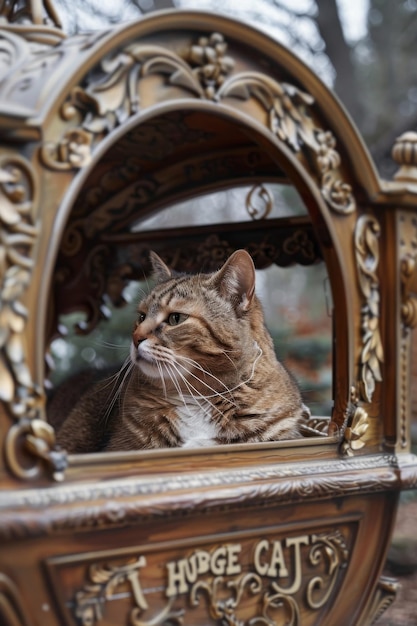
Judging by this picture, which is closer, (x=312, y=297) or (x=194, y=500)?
(x=194, y=500)

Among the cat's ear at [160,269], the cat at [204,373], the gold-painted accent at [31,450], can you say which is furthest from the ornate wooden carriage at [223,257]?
the cat's ear at [160,269]

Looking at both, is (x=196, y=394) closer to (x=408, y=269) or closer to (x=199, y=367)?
(x=199, y=367)

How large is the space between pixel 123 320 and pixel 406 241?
2859mm

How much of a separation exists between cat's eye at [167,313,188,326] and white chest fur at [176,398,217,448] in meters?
0.22

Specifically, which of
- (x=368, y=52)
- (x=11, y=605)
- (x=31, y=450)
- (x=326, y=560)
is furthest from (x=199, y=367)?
(x=368, y=52)

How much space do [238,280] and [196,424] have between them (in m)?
0.42

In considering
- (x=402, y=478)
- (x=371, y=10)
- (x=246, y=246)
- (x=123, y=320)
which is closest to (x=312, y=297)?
(x=371, y=10)

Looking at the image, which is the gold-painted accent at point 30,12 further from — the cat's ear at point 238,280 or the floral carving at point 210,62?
the cat's ear at point 238,280

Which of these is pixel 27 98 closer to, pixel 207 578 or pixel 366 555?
pixel 207 578

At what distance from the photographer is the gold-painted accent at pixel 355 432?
7.68ft

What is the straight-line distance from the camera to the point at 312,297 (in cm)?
827

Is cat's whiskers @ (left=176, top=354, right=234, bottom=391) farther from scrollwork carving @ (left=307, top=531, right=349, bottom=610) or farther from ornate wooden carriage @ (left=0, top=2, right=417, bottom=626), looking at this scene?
scrollwork carving @ (left=307, top=531, right=349, bottom=610)

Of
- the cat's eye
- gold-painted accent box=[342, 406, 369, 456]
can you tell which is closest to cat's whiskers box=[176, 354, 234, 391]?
the cat's eye

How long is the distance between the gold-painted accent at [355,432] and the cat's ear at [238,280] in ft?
1.43
